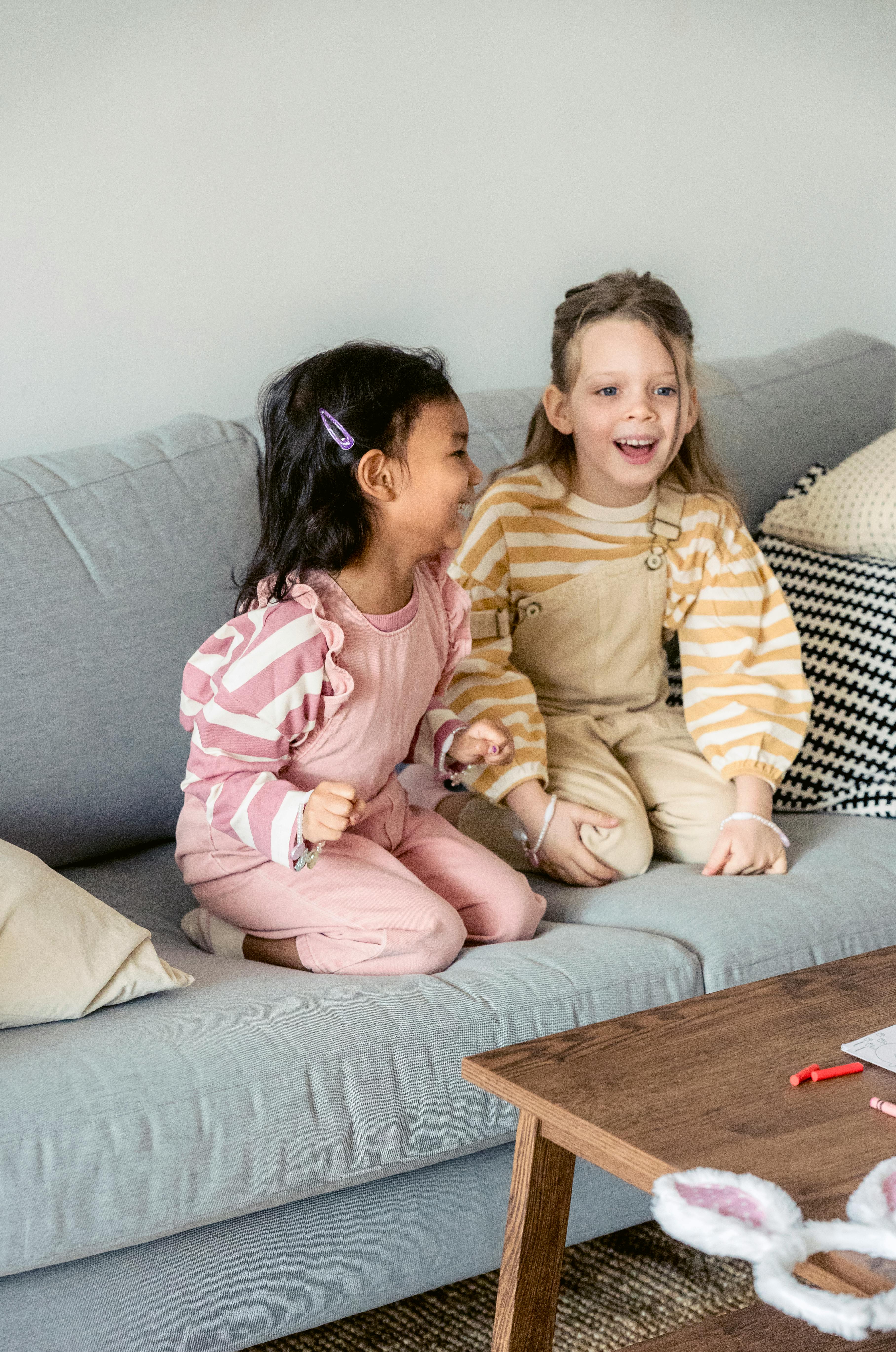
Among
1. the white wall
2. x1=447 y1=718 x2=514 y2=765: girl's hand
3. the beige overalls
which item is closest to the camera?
x1=447 y1=718 x2=514 y2=765: girl's hand

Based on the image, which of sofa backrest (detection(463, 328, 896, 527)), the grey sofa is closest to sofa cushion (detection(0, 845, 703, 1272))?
the grey sofa

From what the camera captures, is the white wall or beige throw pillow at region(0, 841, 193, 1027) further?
the white wall

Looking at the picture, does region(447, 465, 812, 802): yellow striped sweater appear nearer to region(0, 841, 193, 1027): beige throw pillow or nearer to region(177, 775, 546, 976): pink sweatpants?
region(177, 775, 546, 976): pink sweatpants

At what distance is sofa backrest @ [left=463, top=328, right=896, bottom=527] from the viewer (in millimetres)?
1876

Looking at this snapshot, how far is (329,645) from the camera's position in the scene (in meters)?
1.28

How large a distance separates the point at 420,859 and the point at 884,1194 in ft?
2.58

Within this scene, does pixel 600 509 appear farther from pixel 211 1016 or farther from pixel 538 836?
pixel 211 1016

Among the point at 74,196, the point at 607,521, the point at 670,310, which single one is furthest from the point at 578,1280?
the point at 74,196

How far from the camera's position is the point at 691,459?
1.75m

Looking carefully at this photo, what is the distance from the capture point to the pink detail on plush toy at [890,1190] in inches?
28.3

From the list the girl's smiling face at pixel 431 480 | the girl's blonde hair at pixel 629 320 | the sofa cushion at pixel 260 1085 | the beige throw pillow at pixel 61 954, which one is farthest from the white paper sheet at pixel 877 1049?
the girl's blonde hair at pixel 629 320

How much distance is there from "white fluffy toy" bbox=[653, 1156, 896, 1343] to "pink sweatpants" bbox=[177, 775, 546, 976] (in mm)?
542

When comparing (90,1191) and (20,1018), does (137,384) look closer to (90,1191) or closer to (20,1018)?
(20,1018)

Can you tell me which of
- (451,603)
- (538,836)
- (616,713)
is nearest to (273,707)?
(451,603)
